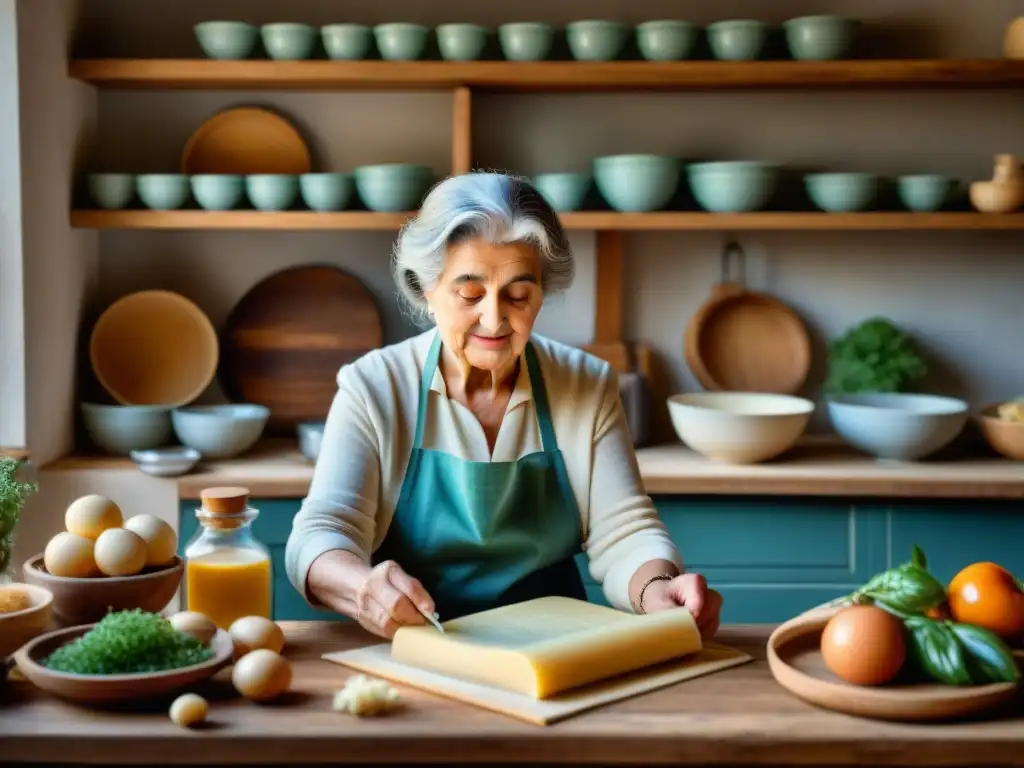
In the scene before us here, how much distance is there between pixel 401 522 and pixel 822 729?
942mm

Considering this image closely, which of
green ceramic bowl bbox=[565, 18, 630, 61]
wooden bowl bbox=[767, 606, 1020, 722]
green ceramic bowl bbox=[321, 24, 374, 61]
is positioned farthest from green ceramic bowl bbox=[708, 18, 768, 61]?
wooden bowl bbox=[767, 606, 1020, 722]

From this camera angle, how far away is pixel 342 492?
197 cm

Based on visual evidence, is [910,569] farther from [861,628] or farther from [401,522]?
[401,522]

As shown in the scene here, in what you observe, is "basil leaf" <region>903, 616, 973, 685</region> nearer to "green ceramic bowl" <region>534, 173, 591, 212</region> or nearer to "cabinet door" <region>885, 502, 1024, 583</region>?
"cabinet door" <region>885, 502, 1024, 583</region>

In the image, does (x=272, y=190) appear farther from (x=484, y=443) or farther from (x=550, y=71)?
(x=484, y=443)

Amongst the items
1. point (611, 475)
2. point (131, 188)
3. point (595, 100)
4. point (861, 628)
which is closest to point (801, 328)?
point (595, 100)

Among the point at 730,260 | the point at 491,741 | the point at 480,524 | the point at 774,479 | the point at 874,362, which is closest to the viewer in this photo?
the point at 491,741

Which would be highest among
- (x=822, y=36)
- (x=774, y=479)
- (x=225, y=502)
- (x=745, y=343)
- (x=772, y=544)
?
(x=822, y=36)

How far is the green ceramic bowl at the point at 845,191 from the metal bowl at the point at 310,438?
5.06 ft

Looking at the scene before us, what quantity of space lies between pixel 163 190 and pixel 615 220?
126 centimetres

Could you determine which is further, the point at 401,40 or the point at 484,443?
the point at 401,40

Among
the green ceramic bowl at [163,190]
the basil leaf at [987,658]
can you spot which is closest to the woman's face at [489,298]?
the basil leaf at [987,658]

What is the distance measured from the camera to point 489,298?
1.93 meters

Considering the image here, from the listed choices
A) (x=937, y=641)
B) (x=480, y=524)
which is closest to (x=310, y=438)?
(x=480, y=524)
